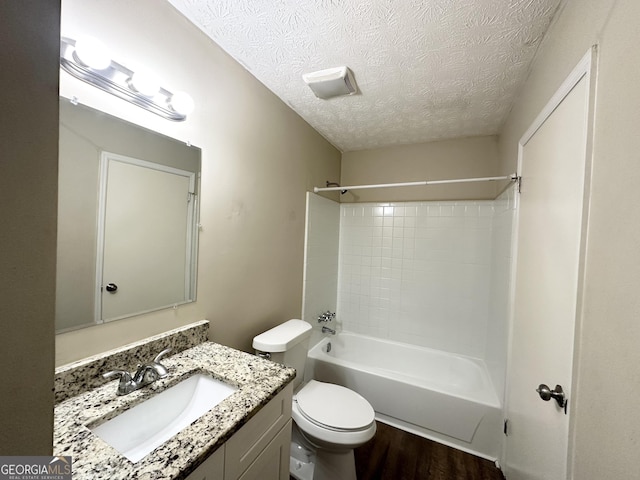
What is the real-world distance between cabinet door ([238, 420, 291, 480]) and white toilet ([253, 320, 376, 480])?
0.34 meters

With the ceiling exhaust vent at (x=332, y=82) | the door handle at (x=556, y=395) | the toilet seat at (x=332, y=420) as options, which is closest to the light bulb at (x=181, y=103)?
the ceiling exhaust vent at (x=332, y=82)

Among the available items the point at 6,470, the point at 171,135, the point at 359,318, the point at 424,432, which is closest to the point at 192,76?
the point at 171,135

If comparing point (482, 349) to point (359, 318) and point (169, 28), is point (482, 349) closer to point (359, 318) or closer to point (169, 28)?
point (359, 318)

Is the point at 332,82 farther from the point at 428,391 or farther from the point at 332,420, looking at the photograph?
the point at 428,391

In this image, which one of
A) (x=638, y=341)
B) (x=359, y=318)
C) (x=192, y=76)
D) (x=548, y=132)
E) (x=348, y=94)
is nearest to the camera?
(x=638, y=341)

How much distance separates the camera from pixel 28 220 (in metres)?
0.33

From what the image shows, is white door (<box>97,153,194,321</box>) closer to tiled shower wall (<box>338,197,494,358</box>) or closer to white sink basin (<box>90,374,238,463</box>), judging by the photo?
white sink basin (<box>90,374,238,463</box>)

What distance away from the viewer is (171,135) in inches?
44.3

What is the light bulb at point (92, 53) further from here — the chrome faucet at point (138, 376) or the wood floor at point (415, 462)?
the wood floor at point (415, 462)

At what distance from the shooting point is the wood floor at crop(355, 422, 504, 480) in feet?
4.99

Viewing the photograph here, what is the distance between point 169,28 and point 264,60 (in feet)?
1.51

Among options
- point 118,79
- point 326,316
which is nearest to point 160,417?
point 118,79

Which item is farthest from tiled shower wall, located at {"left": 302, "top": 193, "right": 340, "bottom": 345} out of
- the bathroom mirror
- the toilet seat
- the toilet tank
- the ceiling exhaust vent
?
the bathroom mirror

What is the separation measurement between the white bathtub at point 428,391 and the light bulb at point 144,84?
6.66 ft
